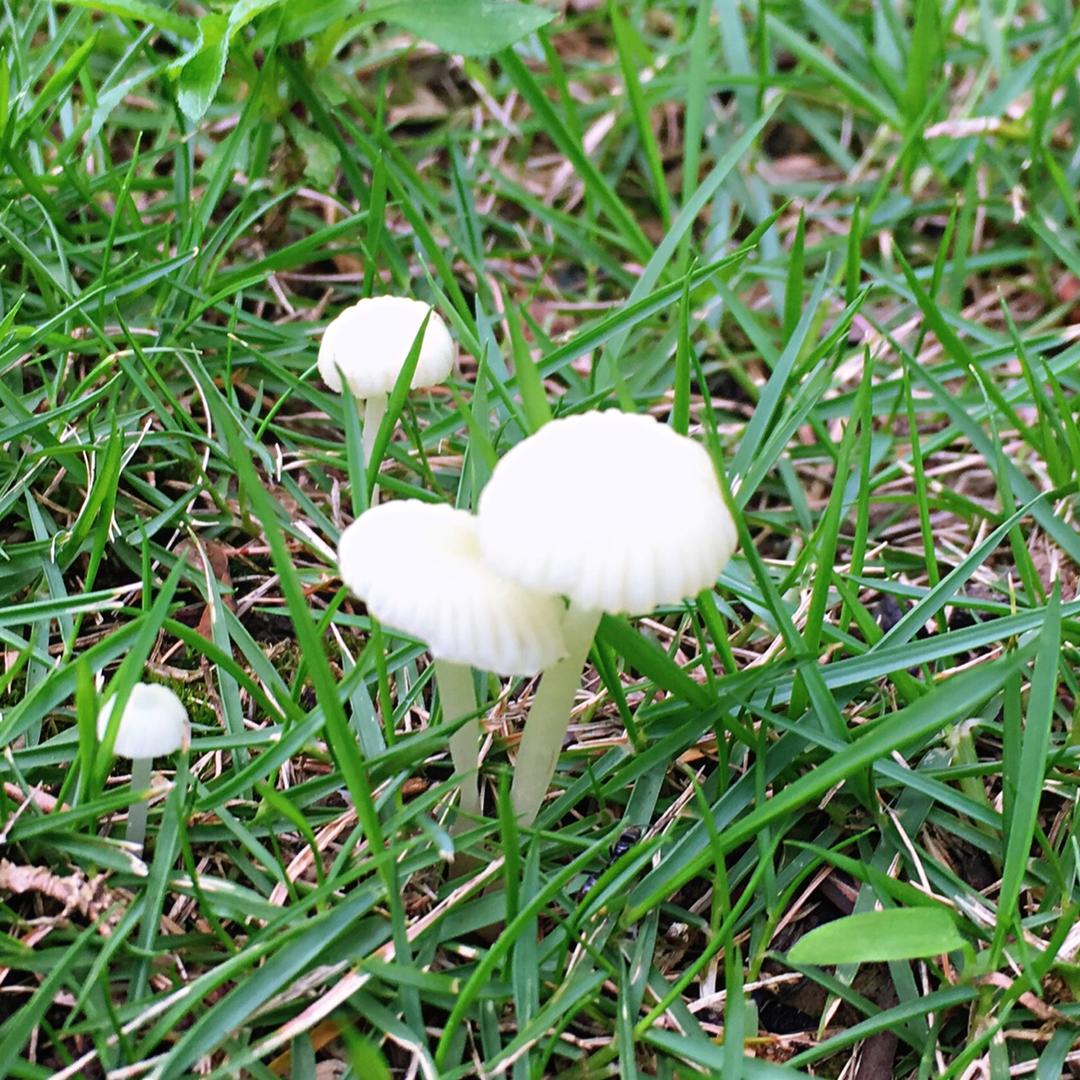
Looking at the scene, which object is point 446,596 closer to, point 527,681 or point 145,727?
point 145,727

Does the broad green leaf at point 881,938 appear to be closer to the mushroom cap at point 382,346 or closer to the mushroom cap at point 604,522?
the mushroom cap at point 604,522

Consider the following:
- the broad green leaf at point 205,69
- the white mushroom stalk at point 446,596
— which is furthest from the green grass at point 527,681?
the white mushroom stalk at point 446,596

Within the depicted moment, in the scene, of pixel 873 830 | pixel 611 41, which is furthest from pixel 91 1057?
pixel 611 41

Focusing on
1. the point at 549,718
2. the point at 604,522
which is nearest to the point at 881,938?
the point at 549,718

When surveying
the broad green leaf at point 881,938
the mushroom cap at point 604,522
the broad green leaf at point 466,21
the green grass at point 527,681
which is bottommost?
the broad green leaf at point 881,938

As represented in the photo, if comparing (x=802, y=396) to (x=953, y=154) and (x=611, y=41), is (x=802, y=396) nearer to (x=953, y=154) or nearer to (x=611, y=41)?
(x=953, y=154)

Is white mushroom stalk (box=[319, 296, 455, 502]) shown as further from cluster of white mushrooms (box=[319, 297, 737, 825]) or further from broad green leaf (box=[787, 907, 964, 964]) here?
broad green leaf (box=[787, 907, 964, 964])
